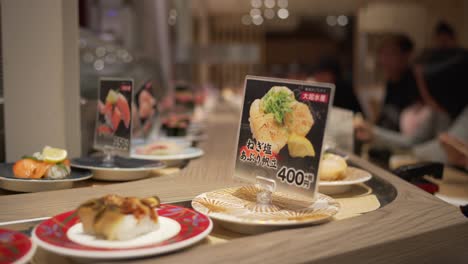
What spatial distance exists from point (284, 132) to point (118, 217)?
1.48ft

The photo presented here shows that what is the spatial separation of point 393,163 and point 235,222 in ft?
4.70

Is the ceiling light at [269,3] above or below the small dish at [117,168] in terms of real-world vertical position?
above

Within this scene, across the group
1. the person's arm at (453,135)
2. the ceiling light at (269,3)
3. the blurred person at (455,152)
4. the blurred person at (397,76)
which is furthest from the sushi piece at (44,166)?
the ceiling light at (269,3)

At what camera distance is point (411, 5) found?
7.20 m

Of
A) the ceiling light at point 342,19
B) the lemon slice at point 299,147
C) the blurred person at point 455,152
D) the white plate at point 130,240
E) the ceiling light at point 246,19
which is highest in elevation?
the ceiling light at point 342,19

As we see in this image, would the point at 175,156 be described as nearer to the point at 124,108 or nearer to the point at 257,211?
the point at 124,108

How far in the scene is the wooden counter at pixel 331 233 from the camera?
3.14 feet

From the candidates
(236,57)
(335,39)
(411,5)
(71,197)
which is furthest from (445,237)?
(335,39)

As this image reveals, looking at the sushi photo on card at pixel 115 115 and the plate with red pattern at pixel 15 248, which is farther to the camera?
the sushi photo on card at pixel 115 115

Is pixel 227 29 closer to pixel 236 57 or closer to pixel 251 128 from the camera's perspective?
pixel 236 57

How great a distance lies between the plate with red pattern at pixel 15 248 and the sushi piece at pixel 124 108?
2.51 ft

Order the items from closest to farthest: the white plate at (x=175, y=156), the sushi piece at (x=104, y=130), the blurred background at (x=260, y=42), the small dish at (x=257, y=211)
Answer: the small dish at (x=257, y=211), the sushi piece at (x=104, y=130), the white plate at (x=175, y=156), the blurred background at (x=260, y=42)

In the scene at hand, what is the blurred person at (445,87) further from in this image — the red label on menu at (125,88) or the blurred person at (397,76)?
the red label on menu at (125,88)

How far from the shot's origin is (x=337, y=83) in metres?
5.42
